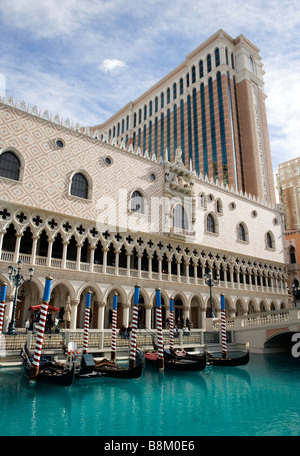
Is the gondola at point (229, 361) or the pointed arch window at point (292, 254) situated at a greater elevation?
the pointed arch window at point (292, 254)

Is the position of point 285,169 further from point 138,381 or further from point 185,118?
point 138,381

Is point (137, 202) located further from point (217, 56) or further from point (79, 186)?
point (217, 56)

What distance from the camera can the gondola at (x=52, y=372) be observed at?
803cm

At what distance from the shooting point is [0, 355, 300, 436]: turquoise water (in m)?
5.48

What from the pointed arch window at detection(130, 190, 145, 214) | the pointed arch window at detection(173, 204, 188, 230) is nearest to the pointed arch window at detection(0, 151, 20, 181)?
the pointed arch window at detection(130, 190, 145, 214)

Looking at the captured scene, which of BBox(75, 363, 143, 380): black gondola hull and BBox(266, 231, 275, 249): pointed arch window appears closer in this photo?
BBox(75, 363, 143, 380): black gondola hull

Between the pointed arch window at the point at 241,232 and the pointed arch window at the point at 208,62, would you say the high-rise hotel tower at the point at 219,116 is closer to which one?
the pointed arch window at the point at 208,62

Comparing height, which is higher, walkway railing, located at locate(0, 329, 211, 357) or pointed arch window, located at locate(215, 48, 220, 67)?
pointed arch window, located at locate(215, 48, 220, 67)

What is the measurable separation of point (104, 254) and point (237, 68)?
34773mm

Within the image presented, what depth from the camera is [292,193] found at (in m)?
Result: 44.4

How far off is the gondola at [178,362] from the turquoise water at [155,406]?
33 centimetres

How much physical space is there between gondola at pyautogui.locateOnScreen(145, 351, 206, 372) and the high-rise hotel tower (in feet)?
86.9

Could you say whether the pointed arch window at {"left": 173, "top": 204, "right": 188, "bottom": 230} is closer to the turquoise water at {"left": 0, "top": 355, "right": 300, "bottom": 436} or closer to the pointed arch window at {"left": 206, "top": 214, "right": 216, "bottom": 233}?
the pointed arch window at {"left": 206, "top": 214, "right": 216, "bottom": 233}

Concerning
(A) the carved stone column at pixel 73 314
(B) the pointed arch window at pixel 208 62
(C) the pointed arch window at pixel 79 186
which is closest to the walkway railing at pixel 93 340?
(A) the carved stone column at pixel 73 314
